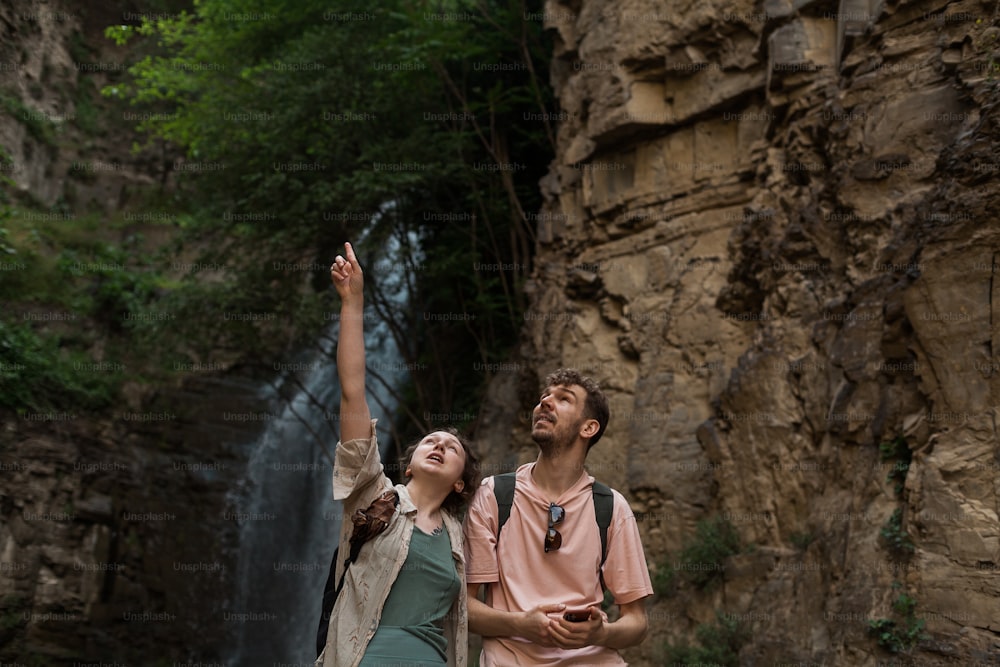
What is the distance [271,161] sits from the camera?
1631cm

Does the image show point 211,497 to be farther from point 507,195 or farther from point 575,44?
point 575,44

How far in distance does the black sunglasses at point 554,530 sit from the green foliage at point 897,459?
447 centimetres

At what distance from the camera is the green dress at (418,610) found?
339 cm

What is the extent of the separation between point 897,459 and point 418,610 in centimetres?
528

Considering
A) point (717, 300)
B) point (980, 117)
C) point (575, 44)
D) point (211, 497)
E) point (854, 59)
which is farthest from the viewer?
point (211, 497)

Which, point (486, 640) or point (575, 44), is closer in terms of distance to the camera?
point (486, 640)

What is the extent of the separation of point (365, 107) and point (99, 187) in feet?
37.4

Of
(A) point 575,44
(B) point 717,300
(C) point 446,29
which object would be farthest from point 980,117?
(C) point 446,29

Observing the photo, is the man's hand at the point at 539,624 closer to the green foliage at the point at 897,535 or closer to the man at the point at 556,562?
the man at the point at 556,562

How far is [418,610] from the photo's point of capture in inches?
139

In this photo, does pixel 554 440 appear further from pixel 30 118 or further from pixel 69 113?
pixel 69 113

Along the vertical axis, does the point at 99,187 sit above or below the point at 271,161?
above

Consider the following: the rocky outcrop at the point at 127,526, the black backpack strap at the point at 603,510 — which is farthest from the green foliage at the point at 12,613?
the black backpack strap at the point at 603,510

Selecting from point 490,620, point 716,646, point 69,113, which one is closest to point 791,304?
point 716,646
